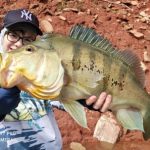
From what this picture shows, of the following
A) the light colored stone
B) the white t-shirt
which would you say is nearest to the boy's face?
the white t-shirt

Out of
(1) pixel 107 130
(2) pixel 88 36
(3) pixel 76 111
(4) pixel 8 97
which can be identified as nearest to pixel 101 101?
(3) pixel 76 111

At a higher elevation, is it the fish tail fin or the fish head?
the fish head

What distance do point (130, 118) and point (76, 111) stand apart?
1.38 feet

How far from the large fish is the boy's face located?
2.69 feet

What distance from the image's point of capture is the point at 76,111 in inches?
109

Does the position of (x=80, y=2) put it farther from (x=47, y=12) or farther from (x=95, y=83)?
(x=95, y=83)

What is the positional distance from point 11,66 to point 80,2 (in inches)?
313

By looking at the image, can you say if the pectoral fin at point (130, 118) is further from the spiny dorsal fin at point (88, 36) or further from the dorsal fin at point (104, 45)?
the spiny dorsal fin at point (88, 36)

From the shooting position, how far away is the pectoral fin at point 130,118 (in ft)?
10.0

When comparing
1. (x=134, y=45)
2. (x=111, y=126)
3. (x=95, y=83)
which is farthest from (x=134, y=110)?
(x=134, y=45)

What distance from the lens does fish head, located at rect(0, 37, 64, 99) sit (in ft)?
8.75

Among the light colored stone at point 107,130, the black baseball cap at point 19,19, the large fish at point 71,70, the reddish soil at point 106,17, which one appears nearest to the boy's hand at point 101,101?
the large fish at point 71,70

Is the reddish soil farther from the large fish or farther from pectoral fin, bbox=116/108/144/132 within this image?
the large fish

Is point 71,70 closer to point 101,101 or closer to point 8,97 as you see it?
point 101,101
